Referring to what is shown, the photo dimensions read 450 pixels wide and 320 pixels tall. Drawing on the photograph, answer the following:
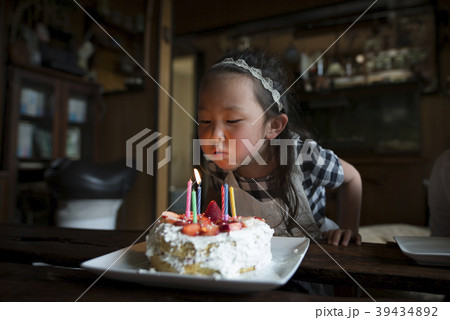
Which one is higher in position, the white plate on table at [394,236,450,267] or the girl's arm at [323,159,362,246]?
the girl's arm at [323,159,362,246]

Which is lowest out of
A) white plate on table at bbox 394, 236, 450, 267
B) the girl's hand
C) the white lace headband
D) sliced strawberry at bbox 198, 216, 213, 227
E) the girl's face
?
the girl's hand

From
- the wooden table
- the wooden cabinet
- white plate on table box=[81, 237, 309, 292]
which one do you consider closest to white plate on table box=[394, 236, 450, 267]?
the wooden table

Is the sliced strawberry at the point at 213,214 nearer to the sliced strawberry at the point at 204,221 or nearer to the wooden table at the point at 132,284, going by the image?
the sliced strawberry at the point at 204,221

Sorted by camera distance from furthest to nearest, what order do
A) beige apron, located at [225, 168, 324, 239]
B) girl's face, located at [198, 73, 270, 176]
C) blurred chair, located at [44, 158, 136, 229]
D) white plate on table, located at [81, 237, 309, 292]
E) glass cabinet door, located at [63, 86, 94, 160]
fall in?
glass cabinet door, located at [63, 86, 94, 160]
blurred chair, located at [44, 158, 136, 229]
beige apron, located at [225, 168, 324, 239]
girl's face, located at [198, 73, 270, 176]
white plate on table, located at [81, 237, 309, 292]

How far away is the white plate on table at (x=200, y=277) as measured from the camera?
29 cm

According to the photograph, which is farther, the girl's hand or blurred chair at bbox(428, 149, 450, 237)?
blurred chair at bbox(428, 149, 450, 237)

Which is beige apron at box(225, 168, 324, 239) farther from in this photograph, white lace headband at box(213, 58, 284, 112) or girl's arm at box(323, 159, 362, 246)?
white lace headband at box(213, 58, 284, 112)

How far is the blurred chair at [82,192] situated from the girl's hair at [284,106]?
3.58 feet

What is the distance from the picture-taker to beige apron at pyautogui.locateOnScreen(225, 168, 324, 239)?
25.0 inches

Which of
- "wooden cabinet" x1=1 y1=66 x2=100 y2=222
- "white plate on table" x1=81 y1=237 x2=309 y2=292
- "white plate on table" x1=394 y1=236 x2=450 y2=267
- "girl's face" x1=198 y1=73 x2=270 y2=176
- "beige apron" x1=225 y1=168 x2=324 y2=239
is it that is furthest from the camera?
"wooden cabinet" x1=1 y1=66 x2=100 y2=222

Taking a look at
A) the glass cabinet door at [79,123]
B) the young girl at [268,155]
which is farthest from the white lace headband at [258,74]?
the glass cabinet door at [79,123]

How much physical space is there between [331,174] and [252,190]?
6.6 inches

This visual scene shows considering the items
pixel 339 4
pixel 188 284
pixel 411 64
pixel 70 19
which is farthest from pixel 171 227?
pixel 411 64

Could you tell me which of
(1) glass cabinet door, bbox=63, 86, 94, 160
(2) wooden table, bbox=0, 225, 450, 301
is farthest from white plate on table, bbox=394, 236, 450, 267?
(1) glass cabinet door, bbox=63, 86, 94, 160
